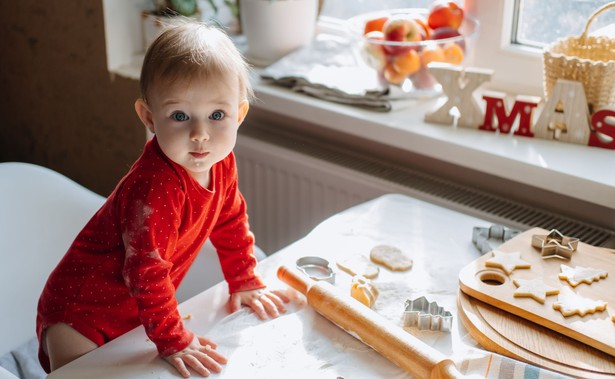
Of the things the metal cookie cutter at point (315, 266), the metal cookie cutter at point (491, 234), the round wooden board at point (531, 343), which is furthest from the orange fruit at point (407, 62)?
the round wooden board at point (531, 343)

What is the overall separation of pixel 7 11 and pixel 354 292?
1555mm

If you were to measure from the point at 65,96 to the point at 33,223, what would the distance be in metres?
0.59

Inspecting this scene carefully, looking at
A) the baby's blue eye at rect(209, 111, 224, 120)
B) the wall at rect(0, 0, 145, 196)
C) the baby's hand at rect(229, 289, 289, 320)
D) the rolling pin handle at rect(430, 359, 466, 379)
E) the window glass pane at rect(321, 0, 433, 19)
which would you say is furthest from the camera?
the wall at rect(0, 0, 145, 196)

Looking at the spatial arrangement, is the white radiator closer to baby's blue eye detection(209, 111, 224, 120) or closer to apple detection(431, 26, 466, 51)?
apple detection(431, 26, 466, 51)

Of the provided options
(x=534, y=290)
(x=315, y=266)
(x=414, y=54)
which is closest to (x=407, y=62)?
(x=414, y=54)

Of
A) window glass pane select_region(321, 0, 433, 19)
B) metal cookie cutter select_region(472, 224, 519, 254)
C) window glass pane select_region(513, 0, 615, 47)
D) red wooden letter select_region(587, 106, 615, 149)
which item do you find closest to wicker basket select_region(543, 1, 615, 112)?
red wooden letter select_region(587, 106, 615, 149)

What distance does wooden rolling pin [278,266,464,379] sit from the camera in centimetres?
102

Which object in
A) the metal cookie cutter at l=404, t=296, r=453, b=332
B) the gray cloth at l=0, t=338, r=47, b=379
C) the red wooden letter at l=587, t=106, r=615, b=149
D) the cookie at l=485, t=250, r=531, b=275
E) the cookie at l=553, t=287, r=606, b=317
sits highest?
the red wooden letter at l=587, t=106, r=615, b=149

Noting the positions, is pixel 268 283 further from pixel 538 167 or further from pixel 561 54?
pixel 561 54

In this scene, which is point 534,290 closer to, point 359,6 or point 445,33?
point 445,33

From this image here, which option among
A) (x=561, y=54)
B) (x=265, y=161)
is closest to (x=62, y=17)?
(x=265, y=161)

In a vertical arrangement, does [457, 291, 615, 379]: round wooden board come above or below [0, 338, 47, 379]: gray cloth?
above

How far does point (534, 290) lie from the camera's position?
3.79 ft

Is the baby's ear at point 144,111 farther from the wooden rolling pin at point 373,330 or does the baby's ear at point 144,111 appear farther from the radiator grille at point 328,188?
the radiator grille at point 328,188
